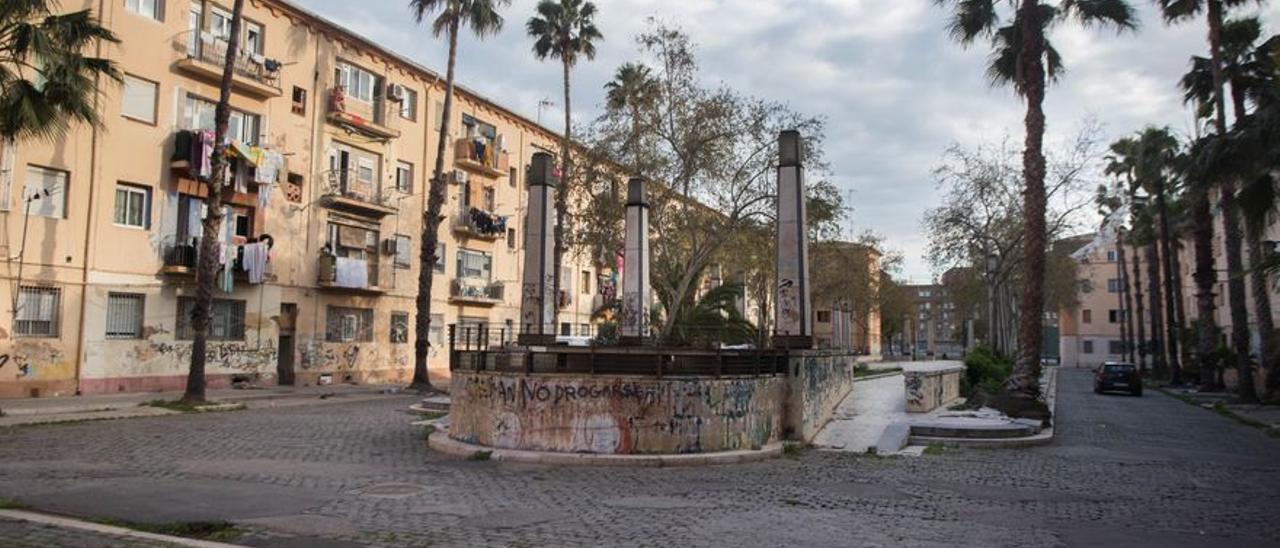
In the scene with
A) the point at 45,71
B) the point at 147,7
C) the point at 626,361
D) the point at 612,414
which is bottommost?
the point at 612,414

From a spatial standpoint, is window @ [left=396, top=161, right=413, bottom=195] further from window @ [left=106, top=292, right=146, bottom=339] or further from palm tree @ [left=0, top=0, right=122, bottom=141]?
palm tree @ [left=0, top=0, right=122, bottom=141]

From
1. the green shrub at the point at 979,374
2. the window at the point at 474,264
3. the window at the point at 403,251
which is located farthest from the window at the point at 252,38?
the green shrub at the point at 979,374

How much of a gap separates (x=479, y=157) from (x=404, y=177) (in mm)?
4387

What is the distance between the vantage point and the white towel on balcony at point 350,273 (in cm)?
3403

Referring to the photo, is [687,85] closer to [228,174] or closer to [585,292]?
[228,174]

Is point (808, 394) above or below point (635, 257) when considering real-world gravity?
below

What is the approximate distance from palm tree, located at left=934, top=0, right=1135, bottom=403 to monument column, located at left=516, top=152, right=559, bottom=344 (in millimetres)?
10980

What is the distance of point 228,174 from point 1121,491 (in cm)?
2730

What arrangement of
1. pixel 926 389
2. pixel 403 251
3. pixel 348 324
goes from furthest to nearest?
pixel 403 251
pixel 348 324
pixel 926 389

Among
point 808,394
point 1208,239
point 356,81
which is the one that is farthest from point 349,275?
point 1208,239

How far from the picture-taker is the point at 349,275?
34.6 metres

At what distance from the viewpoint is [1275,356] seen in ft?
99.2

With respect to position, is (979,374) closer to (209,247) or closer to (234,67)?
(209,247)

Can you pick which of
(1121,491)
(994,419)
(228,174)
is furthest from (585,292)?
(1121,491)
